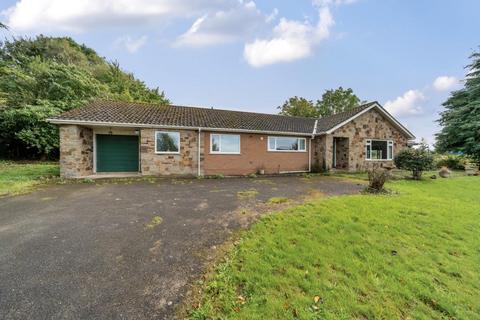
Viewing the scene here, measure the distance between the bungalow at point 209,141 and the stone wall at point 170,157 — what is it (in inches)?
1.9

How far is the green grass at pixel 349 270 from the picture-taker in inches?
98.5

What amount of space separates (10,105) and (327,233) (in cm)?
2336

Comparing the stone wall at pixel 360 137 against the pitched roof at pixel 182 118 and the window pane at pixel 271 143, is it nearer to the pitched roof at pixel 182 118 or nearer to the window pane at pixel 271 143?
the pitched roof at pixel 182 118

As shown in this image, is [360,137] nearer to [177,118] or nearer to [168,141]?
[177,118]

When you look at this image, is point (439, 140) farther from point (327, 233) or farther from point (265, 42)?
point (327, 233)

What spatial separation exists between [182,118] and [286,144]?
6.92 meters

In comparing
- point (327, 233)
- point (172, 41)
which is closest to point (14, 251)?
point (327, 233)

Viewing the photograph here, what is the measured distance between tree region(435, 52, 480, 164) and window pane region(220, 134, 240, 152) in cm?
1800

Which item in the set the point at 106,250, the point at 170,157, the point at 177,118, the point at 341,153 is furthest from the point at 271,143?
the point at 106,250

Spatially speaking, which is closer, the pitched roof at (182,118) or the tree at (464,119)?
the pitched roof at (182,118)

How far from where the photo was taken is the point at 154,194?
25.1ft

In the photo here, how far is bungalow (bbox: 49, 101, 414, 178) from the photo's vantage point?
11148 millimetres

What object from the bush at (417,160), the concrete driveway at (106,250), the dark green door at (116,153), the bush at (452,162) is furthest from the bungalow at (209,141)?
the bush at (452,162)

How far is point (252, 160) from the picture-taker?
1365cm
